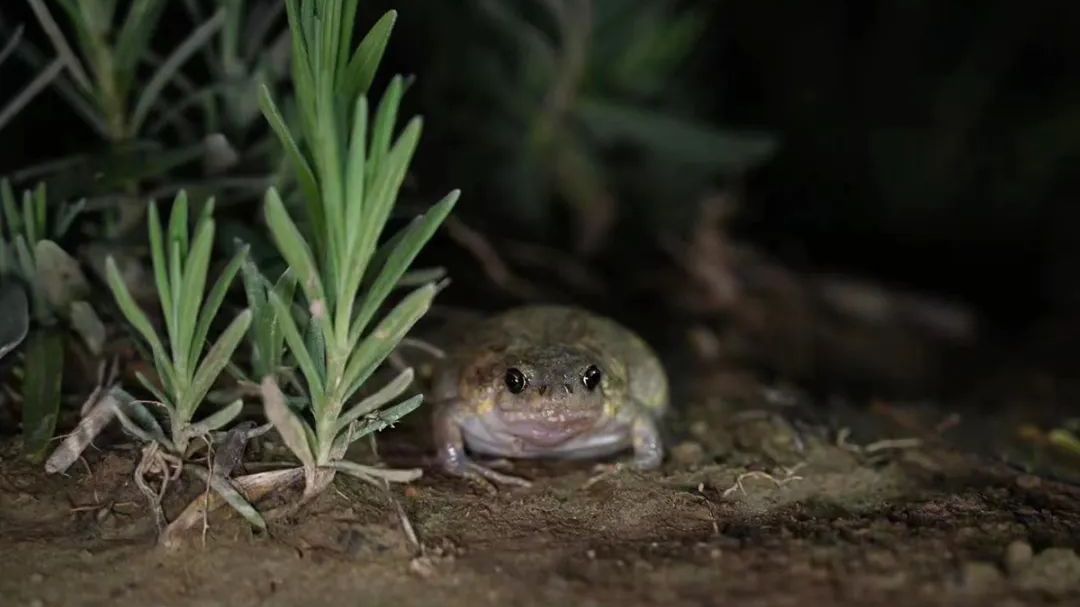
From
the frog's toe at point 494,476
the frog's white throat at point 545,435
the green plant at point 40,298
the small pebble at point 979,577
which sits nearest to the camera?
the small pebble at point 979,577

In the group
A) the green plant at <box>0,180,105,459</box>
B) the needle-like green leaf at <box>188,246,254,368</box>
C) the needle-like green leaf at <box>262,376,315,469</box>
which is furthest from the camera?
the green plant at <box>0,180,105,459</box>

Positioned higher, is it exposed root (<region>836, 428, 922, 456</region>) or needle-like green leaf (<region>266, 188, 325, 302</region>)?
needle-like green leaf (<region>266, 188, 325, 302</region>)

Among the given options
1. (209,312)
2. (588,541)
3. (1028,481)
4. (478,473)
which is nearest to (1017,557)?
(1028,481)

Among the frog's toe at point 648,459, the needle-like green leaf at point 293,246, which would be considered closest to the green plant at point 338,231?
the needle-like green leaf at point 293,246

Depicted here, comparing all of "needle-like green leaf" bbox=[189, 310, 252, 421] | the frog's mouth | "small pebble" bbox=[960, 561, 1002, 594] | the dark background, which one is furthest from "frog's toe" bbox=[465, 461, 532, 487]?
the dark background

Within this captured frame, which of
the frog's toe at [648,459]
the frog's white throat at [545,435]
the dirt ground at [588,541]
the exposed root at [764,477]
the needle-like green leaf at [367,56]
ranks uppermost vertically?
the needle-like green leaf at [367,56]

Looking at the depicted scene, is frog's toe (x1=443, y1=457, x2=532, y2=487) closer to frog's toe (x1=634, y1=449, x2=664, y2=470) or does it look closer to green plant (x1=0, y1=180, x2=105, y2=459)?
frog's toe (x1=634, y1=449, x2=664, y2=470)

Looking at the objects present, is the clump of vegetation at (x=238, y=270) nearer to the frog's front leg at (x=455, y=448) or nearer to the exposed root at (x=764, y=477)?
the frog's front leg at (x=455, y=448)

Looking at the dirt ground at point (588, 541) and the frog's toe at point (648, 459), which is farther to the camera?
→ the frog's toe at point (648, 459)
